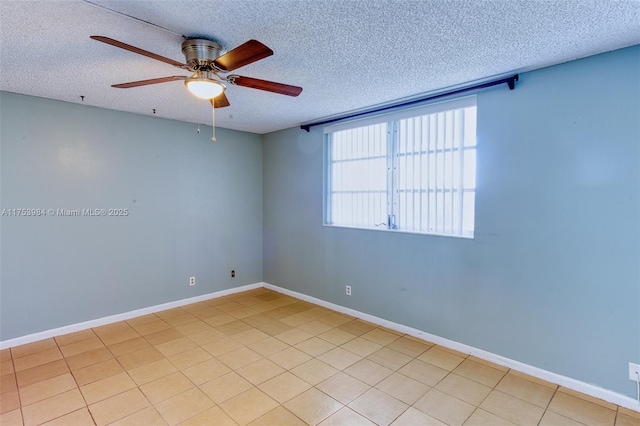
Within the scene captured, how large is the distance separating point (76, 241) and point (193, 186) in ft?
4.79

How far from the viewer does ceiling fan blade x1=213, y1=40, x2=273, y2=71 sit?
1645 mm

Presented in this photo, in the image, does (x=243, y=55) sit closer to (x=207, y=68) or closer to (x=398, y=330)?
(x=207, y=68)

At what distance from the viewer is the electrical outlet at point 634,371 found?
7.14 ft

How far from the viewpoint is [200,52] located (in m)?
2.04

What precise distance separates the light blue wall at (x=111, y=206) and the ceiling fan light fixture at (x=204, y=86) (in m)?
2.24

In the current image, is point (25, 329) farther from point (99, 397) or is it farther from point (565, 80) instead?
point (565, 80)

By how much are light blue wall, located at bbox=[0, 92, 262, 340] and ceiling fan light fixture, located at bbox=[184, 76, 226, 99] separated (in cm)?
224

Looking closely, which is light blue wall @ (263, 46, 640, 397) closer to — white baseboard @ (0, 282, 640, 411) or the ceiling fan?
white baseboard @ (0, 282, 640, 411)

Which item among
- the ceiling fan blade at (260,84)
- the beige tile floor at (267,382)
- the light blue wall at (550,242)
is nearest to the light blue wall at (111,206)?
the beige tile floor at (267,382)

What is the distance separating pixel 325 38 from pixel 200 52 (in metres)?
0.80

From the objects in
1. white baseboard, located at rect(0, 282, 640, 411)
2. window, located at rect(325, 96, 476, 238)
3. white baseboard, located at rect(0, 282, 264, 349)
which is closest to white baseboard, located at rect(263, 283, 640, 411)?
white baseboard, located at rect(0, 282, 640, 411)

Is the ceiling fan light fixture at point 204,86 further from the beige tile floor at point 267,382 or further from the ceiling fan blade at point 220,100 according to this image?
the beige tile floor at point 267,382

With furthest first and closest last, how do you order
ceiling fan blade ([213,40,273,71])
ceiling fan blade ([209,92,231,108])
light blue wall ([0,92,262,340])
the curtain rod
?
light blue wall ([0,92,262,340]) < the curtain rod < ceiling fan blade ([209,92,231,108]) < ceiling fan blade ([213,40,273,71])

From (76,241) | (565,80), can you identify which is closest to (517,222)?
(565,80)
